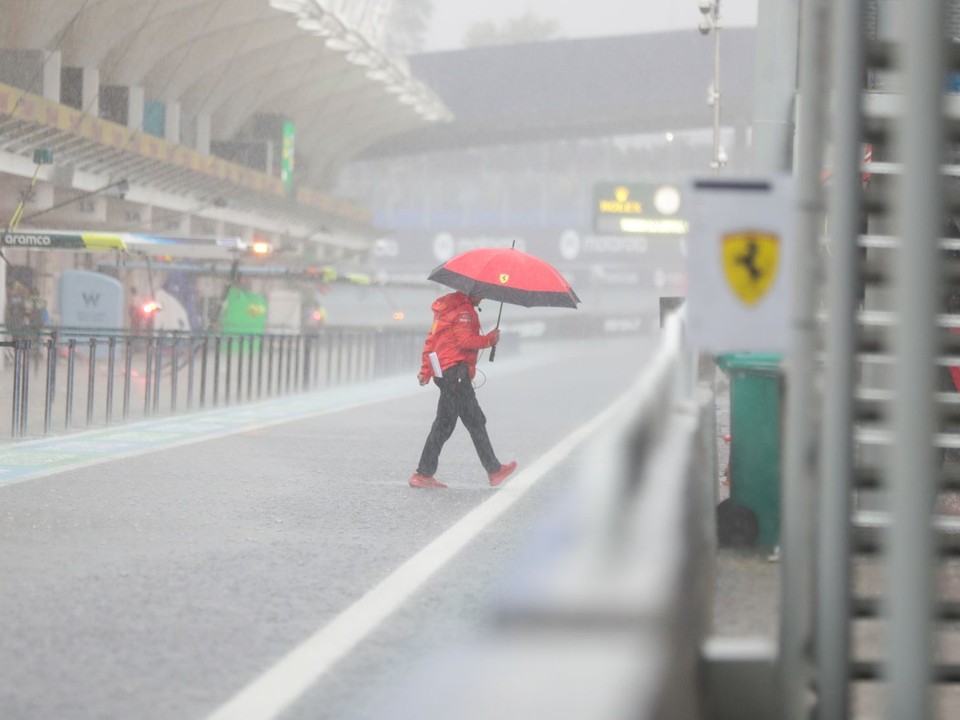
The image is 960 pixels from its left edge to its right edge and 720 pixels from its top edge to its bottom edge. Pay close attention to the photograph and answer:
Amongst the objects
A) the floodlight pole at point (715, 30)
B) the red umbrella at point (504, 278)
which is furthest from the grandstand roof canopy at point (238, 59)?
the red umbrella at point (504, 278)

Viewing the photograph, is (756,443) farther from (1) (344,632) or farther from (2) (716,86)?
(2) (716,86)

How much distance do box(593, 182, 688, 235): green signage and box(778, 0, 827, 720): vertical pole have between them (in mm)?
53985

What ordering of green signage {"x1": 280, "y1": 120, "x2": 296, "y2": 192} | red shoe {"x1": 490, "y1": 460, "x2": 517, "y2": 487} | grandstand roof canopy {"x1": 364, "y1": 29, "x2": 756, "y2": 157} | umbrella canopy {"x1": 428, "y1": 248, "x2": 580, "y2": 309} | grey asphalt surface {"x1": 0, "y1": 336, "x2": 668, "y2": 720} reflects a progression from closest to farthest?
grey asphalt surface {"x1": 0, "y1": 336, "x2": 668, "y2": 720} < umbrella canopy {"x1": 428, "y1": 248, "x2": 580, "y2": 309} < red shoe {"x1": 490, "y1": 460, "x2": 517, "y2": 487} < green signage {"x1": 280, "y1": 120, "x2": 296, "y2": 192} < grandstand roof canopy {"x1": 364, "y1": 29, "x2": 756, "y2": 157}

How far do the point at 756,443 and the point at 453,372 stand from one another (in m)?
4.32

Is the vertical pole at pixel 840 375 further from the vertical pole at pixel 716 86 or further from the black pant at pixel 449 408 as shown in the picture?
the vertical pole at pixel 716 86

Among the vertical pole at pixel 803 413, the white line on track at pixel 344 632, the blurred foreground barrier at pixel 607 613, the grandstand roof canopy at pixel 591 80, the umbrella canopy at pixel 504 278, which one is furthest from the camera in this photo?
the grandstand roof canopy at pixel 591 80

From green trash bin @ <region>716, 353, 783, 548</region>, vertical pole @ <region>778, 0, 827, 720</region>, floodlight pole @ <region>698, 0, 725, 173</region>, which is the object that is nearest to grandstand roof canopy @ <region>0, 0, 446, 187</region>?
floodlight pole @ <region>698, 0, 725, 173</region>

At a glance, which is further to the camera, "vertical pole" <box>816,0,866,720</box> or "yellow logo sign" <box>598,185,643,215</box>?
"yellow logo sign" <box>598,185,643,215</box>

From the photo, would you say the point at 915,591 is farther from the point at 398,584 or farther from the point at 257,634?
the point at 398,584

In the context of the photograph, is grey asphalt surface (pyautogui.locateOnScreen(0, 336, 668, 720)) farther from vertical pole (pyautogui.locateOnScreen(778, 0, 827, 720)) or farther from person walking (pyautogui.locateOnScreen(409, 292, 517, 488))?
vertical pole (pyautogui.locateOnScreen(778, 0, 827, 720))

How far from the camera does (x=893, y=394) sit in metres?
3.99

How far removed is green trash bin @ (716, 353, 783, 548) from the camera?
29.9 feet

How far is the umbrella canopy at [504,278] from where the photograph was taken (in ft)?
42.4

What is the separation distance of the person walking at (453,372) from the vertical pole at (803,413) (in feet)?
27.5
